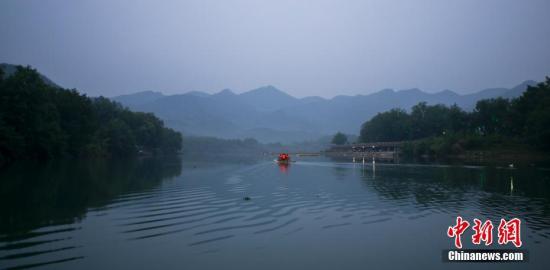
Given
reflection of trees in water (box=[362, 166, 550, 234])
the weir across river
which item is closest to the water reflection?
reflection of trees in water (box=[362, 166, 550, 234])

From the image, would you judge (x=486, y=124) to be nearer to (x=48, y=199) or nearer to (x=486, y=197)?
(x=486, y=197)

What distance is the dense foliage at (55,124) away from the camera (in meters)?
67.3

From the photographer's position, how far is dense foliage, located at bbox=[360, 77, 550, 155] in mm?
95500

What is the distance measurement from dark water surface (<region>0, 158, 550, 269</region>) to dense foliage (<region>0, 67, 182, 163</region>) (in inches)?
1537

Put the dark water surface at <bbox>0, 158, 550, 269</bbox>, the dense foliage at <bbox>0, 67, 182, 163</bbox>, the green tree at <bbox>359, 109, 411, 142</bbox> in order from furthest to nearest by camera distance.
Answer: the green tree at <bbox>359, 109, 411, 142</bbox>
the dense foliage at <bbox>0, 67, 182, 163</bbox>
the dark water surface at <bbox>0, 158, 550, 269</bbox>

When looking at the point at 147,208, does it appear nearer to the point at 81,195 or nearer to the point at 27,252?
the point at 81,195

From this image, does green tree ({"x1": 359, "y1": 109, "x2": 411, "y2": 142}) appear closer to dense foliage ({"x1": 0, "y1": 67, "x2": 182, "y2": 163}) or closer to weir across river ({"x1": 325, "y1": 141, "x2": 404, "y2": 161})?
weir across river ({"x1": 325, "y1": 141, "x2": 404, "y2": 161})

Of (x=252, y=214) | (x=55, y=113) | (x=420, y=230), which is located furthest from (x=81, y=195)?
(x=55, y=113)

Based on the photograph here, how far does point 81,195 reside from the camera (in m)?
29.8

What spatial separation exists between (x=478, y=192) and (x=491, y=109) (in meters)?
106

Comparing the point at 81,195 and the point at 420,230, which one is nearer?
the point at 420,230

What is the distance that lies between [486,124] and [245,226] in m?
128

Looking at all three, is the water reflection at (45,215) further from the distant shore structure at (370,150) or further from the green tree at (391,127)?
the green tree at (391,127)

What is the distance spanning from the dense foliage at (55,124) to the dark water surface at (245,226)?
128 ft
